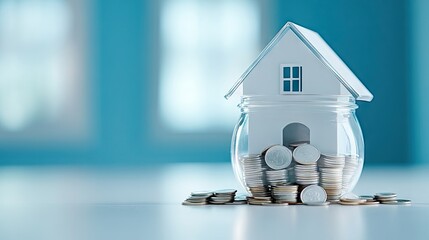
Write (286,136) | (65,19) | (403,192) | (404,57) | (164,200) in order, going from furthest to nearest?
(65,19) < (404,57) < (403,192) < (164,200) < (286,136)

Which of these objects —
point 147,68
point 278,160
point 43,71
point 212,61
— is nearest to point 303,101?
point 278,160

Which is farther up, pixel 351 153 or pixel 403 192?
pixel 351 153

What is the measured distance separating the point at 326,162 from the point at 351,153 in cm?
9

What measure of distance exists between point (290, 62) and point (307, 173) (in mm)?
259

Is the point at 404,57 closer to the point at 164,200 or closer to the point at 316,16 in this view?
the point at 316,16

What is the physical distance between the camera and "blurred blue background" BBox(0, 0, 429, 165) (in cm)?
543

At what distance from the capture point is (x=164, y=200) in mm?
1838

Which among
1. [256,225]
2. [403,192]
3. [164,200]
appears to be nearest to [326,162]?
[256,225]

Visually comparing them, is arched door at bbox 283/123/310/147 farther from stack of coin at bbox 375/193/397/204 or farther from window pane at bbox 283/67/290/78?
stack of coin at bbox 375/193/397/204

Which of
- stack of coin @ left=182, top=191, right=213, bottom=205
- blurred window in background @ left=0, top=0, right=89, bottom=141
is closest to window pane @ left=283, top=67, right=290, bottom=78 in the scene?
stack of coin @ left=182, top=191, right=213, bottom=205

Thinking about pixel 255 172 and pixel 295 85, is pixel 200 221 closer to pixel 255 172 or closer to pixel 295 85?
pixel 255 172

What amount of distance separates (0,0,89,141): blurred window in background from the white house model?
4140 mm

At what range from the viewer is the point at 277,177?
1526mm

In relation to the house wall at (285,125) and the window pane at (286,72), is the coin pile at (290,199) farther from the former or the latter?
the window pane at (286,72)
